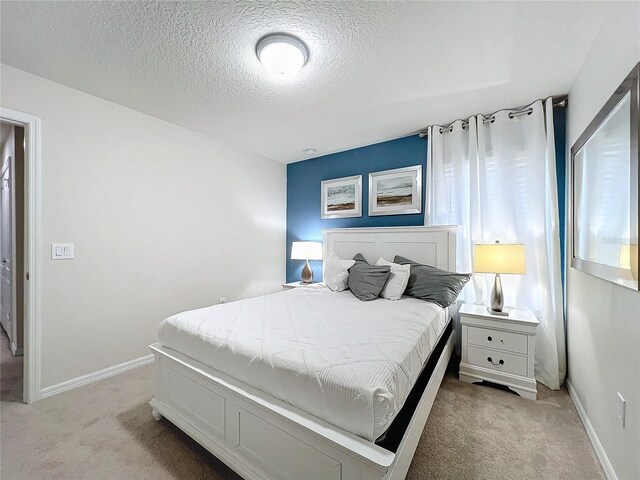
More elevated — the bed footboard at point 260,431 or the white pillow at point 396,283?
the white pillow at point 396,283

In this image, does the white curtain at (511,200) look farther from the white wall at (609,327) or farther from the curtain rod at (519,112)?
the white wall at (609,327)

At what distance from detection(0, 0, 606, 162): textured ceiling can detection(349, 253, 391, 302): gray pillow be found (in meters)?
1.53

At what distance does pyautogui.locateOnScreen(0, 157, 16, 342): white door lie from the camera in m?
2.87

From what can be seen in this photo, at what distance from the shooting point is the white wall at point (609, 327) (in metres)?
1.17

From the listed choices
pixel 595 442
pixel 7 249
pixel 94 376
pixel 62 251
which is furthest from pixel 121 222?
pixel 595 442

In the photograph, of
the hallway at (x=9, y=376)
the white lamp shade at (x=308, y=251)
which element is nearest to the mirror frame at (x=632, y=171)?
the white lamp shade at (x=308, y=251)

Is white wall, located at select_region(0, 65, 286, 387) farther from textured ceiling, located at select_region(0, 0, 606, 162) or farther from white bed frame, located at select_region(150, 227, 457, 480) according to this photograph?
white bed frame, located at select_region(150, 227, 457, 480)

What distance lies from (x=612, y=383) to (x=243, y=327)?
200 centimetres

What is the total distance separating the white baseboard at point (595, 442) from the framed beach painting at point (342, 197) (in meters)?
2.58

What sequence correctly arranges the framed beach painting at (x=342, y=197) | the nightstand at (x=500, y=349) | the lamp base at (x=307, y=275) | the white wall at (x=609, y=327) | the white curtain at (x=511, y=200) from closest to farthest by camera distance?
the white wall at (x=609, y=327) → the nightstand at (x=500, y=349) → the white curtain at (x=511, y=200) → the framed beach painting at (x=342, y=197) → the lamp base at (x=307, y=275)

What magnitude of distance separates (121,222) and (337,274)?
2.15 meters

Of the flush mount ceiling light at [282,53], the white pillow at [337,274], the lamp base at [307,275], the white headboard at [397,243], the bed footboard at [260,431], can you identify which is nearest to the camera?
the bed footboard at [260,431]

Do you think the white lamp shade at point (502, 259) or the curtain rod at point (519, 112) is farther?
the curtain rod at point (519, 112)

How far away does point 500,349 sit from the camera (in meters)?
2.20
